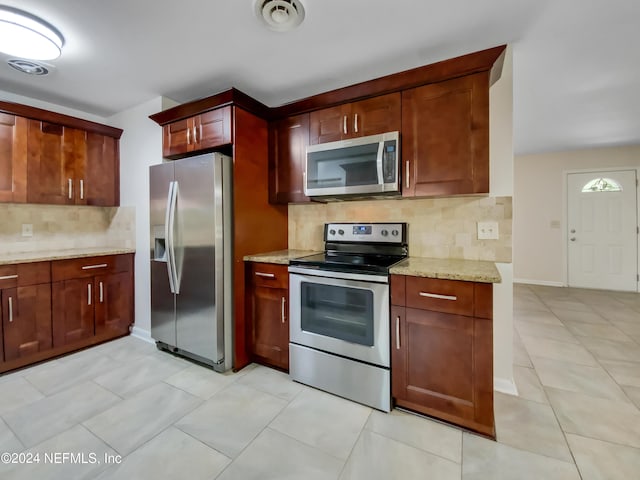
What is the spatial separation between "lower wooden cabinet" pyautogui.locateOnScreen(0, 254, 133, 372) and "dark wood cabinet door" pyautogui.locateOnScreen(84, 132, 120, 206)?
2.14 ft

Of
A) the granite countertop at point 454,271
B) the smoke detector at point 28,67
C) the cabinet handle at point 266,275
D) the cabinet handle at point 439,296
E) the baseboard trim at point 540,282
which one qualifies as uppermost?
the smoke detector at point 28,67

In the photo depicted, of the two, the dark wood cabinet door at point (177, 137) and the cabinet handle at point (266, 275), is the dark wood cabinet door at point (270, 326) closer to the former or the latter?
the cabinet handle at point (266, 275)

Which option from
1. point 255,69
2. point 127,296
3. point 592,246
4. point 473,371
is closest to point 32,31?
point 255,69

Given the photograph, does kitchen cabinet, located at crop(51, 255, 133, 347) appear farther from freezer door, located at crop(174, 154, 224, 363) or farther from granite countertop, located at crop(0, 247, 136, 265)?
freezer door, located at crop(174, 154, 224, 363)

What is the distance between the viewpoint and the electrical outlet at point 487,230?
199 centimetres

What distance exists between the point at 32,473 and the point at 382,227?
7.84 feet

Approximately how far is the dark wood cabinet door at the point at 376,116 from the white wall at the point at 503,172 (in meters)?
0.65

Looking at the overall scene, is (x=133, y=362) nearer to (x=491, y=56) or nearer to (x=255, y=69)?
(x=255, y=69)

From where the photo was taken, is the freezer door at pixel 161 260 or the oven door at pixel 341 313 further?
the freezer door at pixel 161 260

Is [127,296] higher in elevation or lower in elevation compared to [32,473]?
higher

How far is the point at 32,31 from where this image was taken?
168cm

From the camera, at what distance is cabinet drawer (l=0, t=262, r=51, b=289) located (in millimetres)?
2217

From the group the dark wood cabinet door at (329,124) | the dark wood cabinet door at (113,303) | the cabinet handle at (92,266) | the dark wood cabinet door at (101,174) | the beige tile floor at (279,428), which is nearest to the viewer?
the beige tile floor at (279,428)

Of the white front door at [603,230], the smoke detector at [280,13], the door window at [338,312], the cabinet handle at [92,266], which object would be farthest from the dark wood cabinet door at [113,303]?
the white front door at [603,230]
